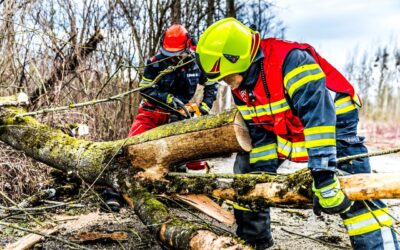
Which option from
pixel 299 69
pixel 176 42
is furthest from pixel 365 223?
pixel 176 42

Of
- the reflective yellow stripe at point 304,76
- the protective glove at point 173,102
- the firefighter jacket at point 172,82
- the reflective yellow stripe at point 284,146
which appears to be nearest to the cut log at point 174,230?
the reflective yellow stripe at point 284,146

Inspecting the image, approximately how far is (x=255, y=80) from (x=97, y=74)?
3340 millimetres

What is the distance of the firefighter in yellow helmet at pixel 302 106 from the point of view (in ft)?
6.50

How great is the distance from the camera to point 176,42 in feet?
12.4

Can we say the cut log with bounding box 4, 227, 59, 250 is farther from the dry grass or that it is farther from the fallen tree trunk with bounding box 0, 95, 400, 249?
the dry grass

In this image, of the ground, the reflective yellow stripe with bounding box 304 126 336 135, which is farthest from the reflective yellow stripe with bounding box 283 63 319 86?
the ground

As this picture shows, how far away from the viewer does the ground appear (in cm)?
277

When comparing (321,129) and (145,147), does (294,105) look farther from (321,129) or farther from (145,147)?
(145,147)

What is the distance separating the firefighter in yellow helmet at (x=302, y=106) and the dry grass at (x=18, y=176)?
2359 mm

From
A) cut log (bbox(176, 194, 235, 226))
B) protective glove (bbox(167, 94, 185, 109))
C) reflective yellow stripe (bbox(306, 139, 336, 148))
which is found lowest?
cut log (bbox(176, 194, 235, 226))

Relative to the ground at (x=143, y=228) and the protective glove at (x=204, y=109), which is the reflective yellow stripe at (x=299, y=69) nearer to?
the ground at (x=143, y=228)

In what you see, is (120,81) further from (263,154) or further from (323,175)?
(323,175)

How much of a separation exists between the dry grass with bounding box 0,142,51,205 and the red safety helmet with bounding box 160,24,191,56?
5.91ft

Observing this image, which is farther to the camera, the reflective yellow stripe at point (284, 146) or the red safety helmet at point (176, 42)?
the red safety helmet at point (176, 42)
